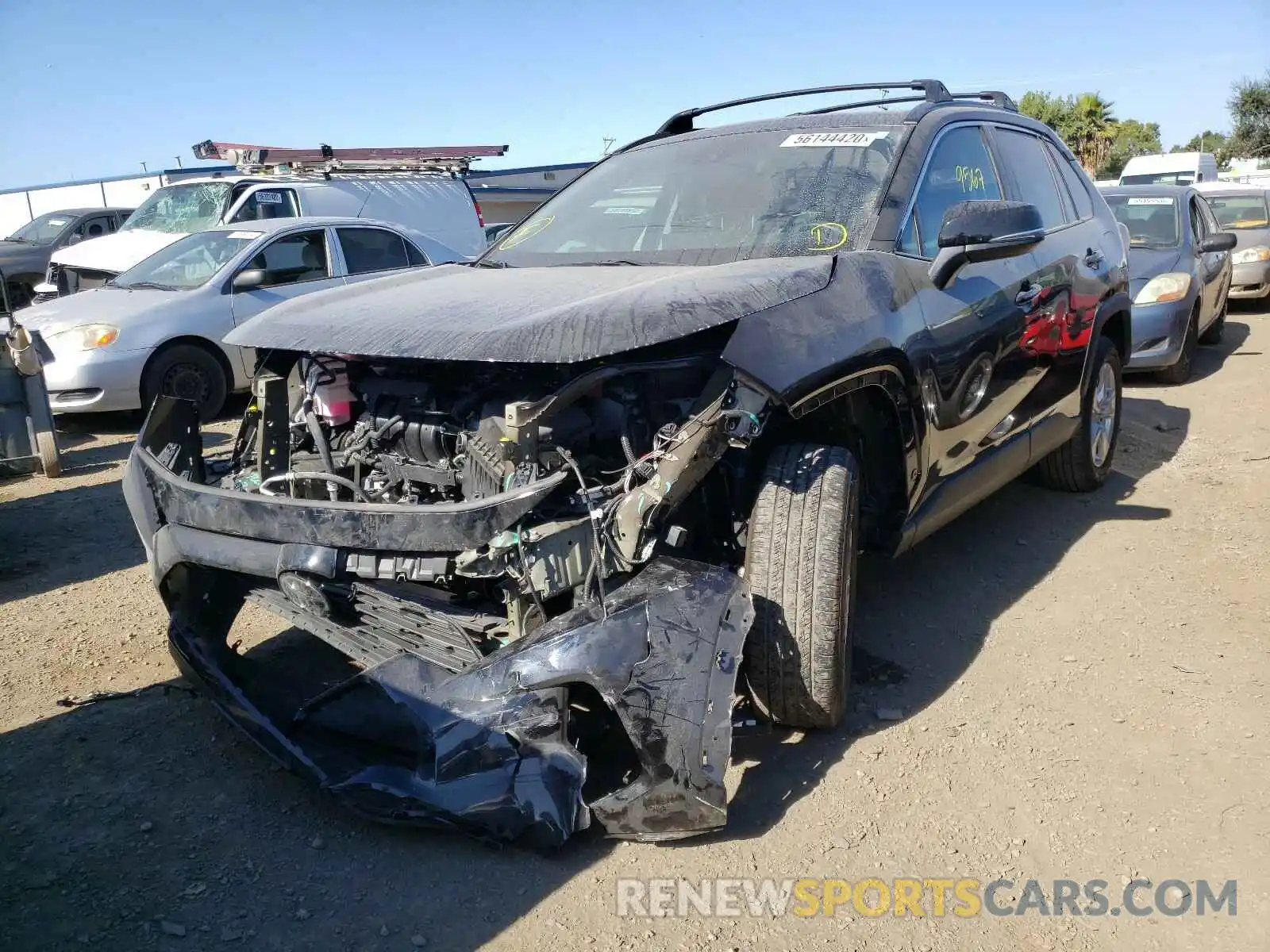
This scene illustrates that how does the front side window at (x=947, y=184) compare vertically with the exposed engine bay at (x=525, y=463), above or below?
above

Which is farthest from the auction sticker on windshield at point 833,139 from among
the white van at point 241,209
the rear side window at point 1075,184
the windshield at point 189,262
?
the white van at point 241,209

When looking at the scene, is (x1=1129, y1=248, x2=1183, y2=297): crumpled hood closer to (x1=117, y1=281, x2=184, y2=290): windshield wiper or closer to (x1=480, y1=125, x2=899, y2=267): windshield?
(x1=480, y1=125, x2=899, y2=267): windshield

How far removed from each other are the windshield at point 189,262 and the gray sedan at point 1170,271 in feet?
23.0

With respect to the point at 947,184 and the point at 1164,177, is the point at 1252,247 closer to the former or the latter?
the point at 1164,177

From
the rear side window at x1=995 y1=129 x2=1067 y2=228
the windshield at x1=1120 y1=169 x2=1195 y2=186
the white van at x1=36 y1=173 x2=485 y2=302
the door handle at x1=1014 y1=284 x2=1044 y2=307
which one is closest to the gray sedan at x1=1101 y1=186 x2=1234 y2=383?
the rear side window at x1=995 y1=129 x2=1067 y2=228

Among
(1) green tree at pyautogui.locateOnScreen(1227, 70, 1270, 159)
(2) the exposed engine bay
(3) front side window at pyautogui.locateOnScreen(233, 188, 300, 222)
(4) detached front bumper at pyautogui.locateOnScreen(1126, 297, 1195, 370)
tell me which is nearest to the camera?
(2) the exposed engine bay

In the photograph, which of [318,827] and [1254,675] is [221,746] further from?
[1254,675]

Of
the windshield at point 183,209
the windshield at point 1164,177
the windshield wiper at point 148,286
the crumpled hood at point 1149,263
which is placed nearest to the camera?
the windshield wiper at point 148,286

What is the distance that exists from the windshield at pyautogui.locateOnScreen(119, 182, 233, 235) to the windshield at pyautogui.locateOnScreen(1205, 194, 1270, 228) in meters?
11.9

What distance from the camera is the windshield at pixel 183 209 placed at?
9945 mm

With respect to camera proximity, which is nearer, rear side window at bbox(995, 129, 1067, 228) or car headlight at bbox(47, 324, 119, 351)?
rear side window at bbox(995, 129, 1067, 228)

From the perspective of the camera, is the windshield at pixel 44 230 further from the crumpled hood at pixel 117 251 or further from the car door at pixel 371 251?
the car door at pixel 371 251

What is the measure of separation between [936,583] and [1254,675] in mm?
1186

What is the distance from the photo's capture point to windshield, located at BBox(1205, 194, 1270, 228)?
40.7 ft
